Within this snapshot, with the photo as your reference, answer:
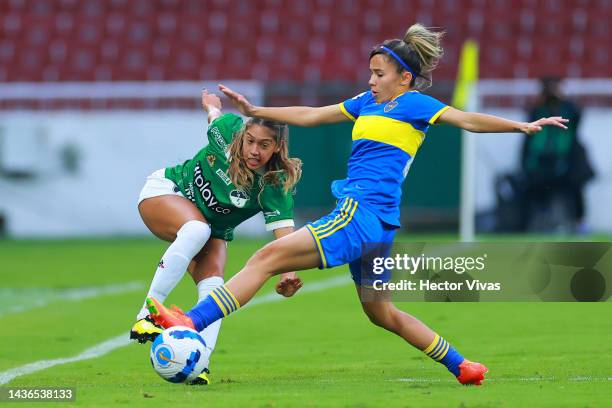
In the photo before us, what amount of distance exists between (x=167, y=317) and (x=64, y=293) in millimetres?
6214

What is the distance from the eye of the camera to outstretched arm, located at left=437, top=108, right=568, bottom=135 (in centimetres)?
564

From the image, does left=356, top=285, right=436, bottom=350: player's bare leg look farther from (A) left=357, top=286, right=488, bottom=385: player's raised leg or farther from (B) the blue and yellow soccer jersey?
(B) the blue and yellow soccer jersey

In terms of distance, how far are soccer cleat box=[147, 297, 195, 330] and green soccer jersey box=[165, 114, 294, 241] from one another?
1.08 meters

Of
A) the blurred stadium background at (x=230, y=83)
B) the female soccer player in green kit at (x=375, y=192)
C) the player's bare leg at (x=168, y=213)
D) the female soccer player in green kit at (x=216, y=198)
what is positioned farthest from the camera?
the blurred stadium background at (x=230, y=83)

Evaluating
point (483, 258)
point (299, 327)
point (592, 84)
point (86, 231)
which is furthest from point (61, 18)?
point (483, 258)

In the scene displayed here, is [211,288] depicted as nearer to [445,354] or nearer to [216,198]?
[216,198]

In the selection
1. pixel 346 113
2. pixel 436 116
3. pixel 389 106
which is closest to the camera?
pixel 436 116

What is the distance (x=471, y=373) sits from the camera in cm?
605

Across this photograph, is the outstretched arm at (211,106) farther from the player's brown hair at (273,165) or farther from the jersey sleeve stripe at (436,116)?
the jersey sleeve stripe at (436,116)

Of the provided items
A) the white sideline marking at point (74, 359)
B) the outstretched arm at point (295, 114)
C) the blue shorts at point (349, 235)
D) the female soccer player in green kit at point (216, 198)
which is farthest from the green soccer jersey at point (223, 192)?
the white sideline marking at point (74, 359)

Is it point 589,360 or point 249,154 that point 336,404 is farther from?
point 589,360

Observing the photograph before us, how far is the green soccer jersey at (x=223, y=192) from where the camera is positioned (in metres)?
6.76

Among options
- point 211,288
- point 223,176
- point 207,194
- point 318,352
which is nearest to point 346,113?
point 223,176

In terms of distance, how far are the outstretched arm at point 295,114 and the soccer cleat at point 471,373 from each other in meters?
A: 1.41
